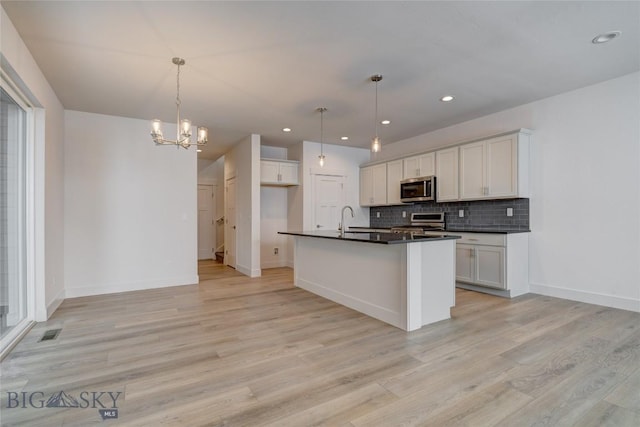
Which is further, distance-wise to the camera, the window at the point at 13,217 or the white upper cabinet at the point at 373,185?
the white upper cabinet at the point at 373,185

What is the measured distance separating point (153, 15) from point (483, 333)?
3.90 m

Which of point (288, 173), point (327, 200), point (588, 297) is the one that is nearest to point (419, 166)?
point (327, 200)

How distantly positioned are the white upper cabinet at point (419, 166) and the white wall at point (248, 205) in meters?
2.84

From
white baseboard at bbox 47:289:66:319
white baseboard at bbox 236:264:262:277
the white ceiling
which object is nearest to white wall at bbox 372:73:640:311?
the white ceiling

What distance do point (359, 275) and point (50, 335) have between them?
3.13 metres

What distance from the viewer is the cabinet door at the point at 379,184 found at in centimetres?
651

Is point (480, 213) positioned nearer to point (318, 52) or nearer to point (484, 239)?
point (484, 239)

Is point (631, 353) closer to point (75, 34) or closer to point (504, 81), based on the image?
point (504, 81)

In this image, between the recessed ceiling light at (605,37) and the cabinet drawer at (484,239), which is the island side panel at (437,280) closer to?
the cabinet drawer at (484,239)

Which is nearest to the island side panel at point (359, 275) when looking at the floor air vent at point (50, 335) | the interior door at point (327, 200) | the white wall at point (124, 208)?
the interior door at point (327, 200)

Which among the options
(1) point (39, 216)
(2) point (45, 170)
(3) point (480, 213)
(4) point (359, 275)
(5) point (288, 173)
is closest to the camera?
(1) point (39, 216)

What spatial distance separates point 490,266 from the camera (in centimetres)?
429

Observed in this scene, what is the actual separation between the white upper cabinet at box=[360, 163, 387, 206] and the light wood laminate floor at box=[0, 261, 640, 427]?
10.8 ft

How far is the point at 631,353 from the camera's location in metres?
2.48
